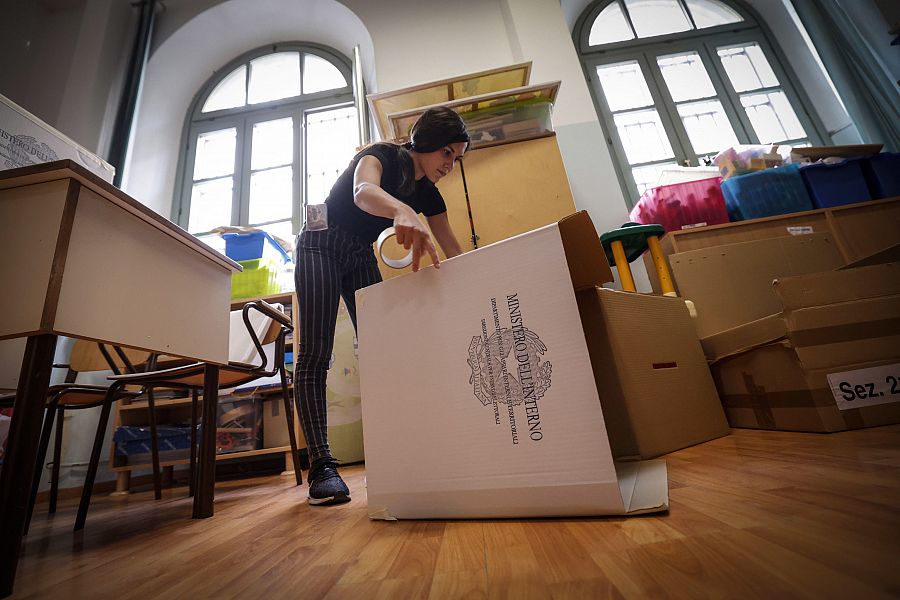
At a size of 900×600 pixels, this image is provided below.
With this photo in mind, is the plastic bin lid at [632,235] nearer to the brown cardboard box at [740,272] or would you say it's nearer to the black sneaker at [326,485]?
the brown cardboard box at [740,272]

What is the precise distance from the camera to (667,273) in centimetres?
173

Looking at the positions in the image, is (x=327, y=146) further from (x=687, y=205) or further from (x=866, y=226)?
(x=866, y=226)

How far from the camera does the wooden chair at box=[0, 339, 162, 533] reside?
1254mm

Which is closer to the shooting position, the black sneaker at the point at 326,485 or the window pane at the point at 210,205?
the black sneaker at the point at 326,485

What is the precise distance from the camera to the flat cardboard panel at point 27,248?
0.61m

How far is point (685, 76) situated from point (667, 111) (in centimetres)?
46

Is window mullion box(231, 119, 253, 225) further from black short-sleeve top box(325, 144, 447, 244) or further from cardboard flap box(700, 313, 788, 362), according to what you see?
cardboard flap box(700, 313, 788, 362)

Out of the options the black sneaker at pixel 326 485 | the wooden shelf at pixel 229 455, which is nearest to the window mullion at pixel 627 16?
the black sneaker at pixel 326 485

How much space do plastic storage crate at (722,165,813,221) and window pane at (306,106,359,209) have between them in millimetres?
2594

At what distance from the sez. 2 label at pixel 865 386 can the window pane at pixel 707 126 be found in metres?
2.48

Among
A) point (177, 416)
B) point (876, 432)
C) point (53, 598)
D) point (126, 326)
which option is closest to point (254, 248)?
point (177, 416)

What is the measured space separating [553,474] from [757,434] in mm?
945

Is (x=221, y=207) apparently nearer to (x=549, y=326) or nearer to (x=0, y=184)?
(x=0, y=184)

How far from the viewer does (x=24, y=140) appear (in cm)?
159
